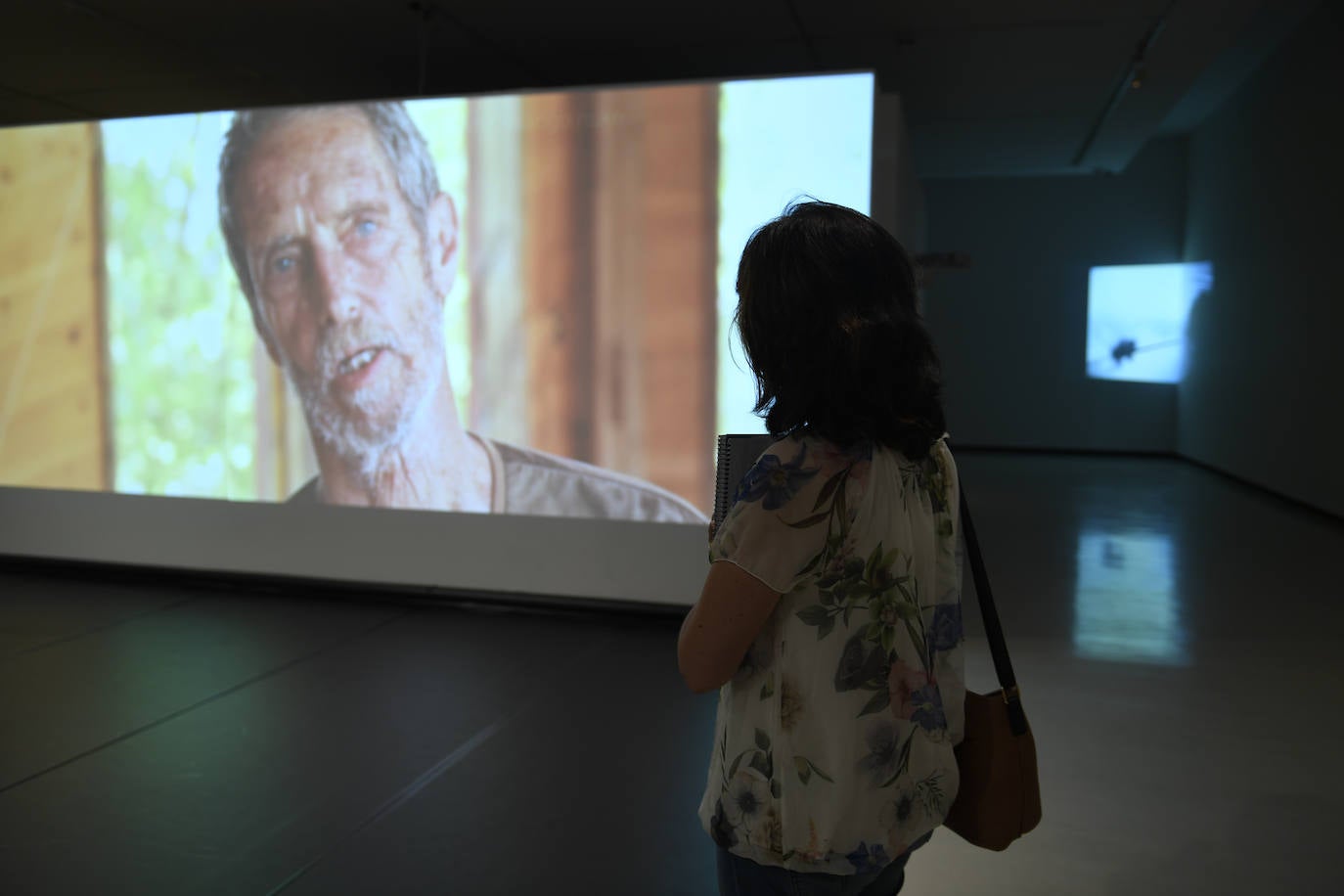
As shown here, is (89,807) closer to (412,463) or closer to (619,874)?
(619,874)

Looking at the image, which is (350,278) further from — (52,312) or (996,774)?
(996,774)

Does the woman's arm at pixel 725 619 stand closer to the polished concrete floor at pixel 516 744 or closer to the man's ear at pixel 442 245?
the polished concrete floor at pixel 516 744

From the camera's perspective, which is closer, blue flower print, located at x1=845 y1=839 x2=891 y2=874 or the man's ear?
blue flower print, located at x1=845 y1=839 x2=891 y2=874

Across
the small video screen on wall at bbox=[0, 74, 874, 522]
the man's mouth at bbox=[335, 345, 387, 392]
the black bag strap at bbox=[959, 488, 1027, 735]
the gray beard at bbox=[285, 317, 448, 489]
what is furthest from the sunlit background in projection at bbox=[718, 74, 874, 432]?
the black bag strap at bbox=[959, 488, 1027, 735]

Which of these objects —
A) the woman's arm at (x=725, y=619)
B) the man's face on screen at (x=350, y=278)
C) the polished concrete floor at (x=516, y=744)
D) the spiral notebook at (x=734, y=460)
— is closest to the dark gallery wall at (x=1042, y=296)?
the polished concrete floor at (x=516, y=744)

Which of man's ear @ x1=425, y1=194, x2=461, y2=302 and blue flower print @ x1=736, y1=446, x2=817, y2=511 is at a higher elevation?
man's ear @ x1=425, y1=194, x2=461, y2=302

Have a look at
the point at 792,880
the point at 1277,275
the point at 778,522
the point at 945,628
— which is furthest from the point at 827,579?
the point at 1277,275

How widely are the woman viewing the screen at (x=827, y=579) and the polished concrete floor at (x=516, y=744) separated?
123 cm

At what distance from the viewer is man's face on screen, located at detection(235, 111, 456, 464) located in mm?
4320

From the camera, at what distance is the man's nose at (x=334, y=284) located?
4.32m

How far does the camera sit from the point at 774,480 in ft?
2.93

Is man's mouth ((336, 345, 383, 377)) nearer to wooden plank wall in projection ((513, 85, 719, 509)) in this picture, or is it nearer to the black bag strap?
wooden plank wall in projection ((513, 85, 719, 509))

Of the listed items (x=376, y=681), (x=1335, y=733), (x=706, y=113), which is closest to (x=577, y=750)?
(x=376, y=681)

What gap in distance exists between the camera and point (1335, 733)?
9.64ft
